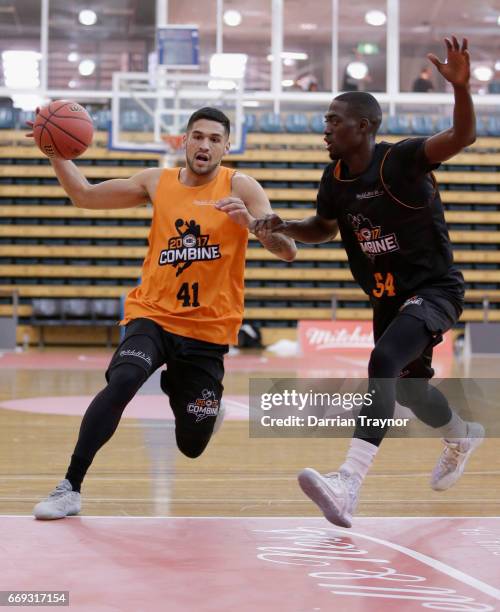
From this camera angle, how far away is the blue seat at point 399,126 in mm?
18203

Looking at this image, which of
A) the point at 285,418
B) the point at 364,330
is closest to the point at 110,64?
the point at 364,330

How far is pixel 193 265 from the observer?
156 inches

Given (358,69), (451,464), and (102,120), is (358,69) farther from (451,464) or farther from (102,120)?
(451,464)

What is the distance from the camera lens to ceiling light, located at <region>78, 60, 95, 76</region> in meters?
18.7

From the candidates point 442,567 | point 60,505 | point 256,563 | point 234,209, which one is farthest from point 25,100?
point 442,567

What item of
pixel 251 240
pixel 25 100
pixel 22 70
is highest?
pixel 22 70

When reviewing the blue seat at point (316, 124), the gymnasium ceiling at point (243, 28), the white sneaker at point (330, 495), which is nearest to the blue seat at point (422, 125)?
the gymnasium ceiling at point (243, 28)

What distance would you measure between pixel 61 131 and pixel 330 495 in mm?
1991

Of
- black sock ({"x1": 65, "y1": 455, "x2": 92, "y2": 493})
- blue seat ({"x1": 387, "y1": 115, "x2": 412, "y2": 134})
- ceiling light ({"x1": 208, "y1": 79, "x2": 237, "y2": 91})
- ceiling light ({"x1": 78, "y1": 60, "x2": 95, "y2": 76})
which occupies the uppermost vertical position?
ceiling light ({"x1": 78, "y1": 60, "x2": 95, "y2": 76})

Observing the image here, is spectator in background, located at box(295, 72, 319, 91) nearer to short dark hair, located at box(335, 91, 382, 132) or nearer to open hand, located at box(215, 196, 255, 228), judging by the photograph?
short dark hair, located at box(335, 91, 382, 132)

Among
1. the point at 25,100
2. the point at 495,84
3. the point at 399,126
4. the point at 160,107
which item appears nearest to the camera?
the point at 160,107

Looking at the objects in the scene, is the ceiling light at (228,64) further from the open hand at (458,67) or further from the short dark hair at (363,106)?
the open hand at (458,67)

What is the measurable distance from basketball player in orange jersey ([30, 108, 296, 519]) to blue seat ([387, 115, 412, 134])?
47.8 ft

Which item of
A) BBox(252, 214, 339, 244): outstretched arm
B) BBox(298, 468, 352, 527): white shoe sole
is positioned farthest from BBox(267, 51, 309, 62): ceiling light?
BBox(298, 468, 352, 527): white shoe sole
